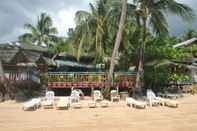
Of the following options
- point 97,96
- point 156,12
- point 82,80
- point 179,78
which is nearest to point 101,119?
point 97,96

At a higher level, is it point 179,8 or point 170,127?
point 179,8

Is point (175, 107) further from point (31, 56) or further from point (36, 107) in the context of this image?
point (31, 56)

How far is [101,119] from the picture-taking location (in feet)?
47.4

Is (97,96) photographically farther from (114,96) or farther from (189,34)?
(189,34)

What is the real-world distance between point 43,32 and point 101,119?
40.5 m

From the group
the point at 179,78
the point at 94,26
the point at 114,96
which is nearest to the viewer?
the point at 114,96

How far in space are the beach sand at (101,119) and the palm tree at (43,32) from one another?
1379 inches

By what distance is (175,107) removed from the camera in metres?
18.4

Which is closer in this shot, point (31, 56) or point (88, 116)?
point (88, 116)

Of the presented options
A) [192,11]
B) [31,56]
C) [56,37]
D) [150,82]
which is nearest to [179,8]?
[192,11]

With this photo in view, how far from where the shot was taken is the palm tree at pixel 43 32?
52625 mm

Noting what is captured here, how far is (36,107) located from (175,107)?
705 centimetres

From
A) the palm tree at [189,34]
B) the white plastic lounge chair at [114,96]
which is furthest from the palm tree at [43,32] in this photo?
the white plastic lounge chair at [114,96]

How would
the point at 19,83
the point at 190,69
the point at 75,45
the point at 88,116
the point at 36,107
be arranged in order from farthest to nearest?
the point at 190,69 → the point at 75,45 → the point at 19,83 → the point at 36,107 → the point at 88,116
